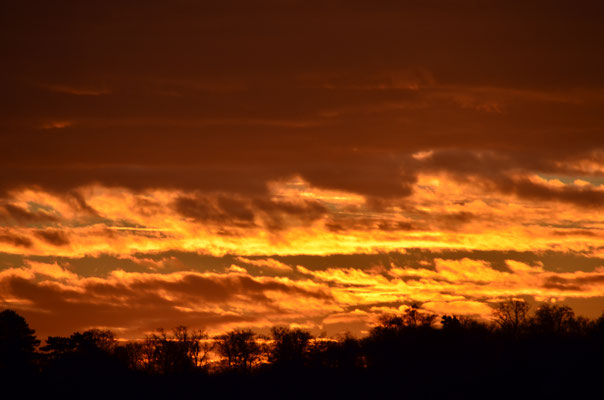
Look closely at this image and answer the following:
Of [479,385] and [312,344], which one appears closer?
[479,385]

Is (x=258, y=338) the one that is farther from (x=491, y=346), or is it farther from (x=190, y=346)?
(x=491, y=346)

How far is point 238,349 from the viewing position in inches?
6929

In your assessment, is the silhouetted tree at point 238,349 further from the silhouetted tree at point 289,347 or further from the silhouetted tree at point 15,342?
the silhouetted tree at point 15,342

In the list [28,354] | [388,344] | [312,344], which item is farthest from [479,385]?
[28,354]

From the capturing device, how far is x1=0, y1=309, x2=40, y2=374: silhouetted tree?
143m

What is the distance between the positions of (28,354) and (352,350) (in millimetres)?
54769

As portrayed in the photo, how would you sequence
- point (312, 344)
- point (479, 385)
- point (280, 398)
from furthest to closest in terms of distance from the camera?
point (312, 344) < point (280, 398) < point (479, 385)

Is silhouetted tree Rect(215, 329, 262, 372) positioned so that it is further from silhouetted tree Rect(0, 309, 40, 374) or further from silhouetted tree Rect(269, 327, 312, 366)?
silhouetted tree Rect(0, 309, 40, 374)

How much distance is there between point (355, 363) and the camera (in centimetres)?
15088

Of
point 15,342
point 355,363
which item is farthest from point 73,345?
point 355,363

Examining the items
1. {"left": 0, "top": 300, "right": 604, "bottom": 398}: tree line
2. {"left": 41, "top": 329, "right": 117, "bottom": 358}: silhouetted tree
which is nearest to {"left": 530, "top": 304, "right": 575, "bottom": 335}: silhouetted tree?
{"left": 0, "top": 300, "right": 604, "bottom": 398}: tree line

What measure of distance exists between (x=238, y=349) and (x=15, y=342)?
45.7m

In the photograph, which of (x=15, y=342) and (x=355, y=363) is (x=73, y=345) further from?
(x=355, y=363)

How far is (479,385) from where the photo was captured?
124 metres
